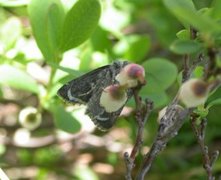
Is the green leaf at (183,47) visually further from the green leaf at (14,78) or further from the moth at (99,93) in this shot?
the green leaf at (14,78)

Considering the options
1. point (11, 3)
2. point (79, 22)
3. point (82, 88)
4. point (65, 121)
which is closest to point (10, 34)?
point (11, 3)

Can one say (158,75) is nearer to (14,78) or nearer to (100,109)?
(100,109)

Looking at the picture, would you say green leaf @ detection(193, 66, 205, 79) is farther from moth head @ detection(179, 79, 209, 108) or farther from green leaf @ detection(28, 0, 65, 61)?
green leaf @ detection(28, 0, 65, 61)

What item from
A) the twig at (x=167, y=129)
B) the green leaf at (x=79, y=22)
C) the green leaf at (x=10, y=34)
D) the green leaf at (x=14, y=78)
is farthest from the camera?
the green leaf at (x=10, y=34)

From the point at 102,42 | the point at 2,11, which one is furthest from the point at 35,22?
the point at 2,11

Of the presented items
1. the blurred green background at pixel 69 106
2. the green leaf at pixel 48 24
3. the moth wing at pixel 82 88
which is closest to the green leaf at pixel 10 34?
the blurred green background at pixel 69 106
